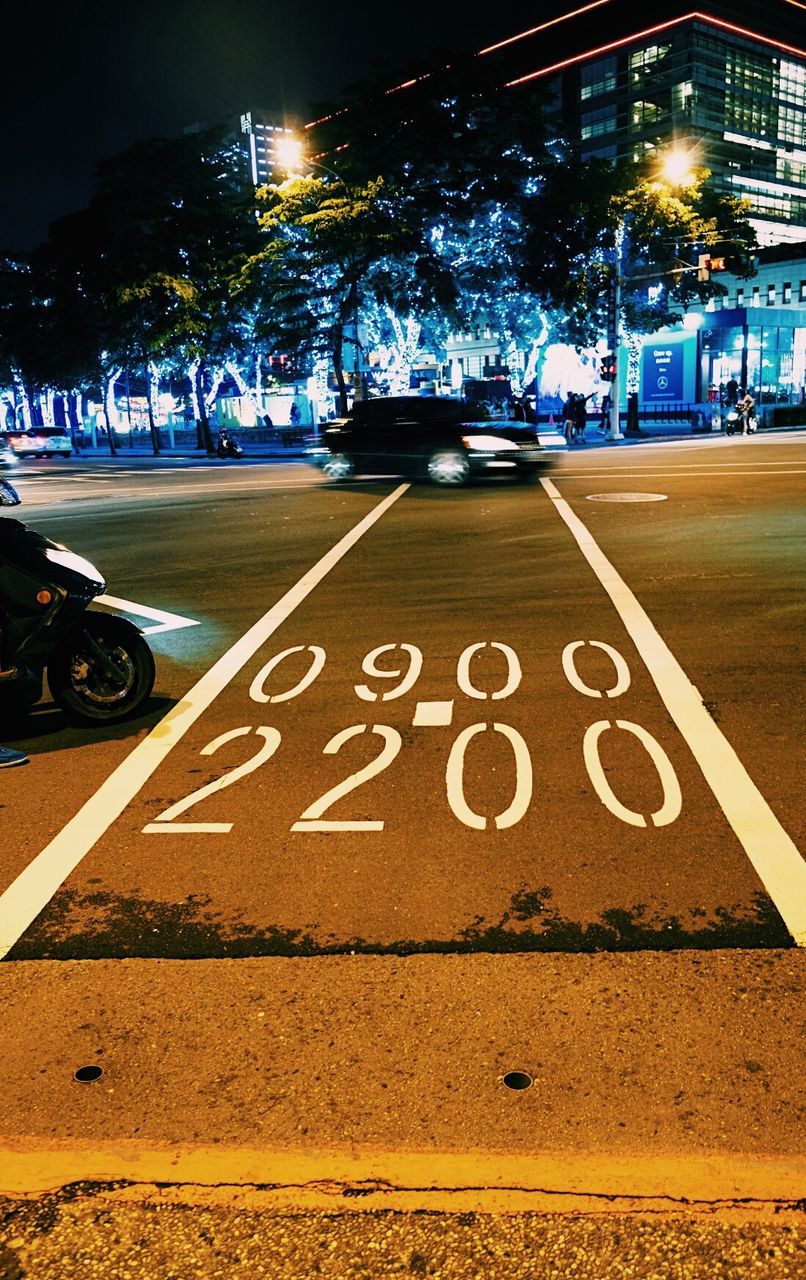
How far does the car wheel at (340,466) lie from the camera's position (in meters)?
24.3

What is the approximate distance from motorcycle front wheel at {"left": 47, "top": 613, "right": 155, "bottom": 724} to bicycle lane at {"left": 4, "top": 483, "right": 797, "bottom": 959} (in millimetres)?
325

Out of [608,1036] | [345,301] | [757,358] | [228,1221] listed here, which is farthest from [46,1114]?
[757,358]

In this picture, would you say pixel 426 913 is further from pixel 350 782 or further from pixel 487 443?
pixel 487 443

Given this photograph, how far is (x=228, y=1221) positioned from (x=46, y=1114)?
0.72 meters

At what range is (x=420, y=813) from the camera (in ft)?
16.2

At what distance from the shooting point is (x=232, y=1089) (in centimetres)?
298

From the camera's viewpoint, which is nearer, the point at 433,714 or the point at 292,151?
the point at 433,714

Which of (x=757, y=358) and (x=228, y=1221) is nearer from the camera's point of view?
(x=228, y=1221)

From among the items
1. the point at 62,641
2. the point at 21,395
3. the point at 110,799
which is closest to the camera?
the point at 110,799

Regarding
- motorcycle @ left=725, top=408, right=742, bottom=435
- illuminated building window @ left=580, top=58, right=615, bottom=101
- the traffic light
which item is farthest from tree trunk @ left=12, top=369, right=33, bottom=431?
illuminated building window @ left=580, top=58, right=615, bottom=101

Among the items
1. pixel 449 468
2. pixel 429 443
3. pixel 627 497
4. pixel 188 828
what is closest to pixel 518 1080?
pixel 188 828

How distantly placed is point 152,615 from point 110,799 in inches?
192

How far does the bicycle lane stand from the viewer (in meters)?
3.91

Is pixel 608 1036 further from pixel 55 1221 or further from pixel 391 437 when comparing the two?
pixel 391 437
